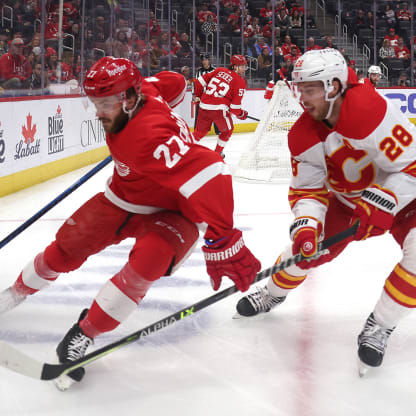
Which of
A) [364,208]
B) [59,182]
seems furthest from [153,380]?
[59,182]

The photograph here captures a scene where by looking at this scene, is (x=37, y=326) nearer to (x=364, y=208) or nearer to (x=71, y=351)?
(x=71, y=351)

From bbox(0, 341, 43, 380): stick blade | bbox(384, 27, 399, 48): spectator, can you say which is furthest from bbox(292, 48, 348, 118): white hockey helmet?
bbox(384, 27, 399, 48): spectator

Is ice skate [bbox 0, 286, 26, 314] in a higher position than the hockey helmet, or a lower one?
lower

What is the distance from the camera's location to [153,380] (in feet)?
6.17

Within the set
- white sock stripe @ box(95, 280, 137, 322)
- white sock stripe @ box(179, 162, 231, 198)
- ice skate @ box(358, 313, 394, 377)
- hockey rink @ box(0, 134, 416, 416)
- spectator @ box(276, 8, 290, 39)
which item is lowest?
hockey rink @ box(0, 134, 416, 416)

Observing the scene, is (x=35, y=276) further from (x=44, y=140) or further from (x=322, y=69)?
(x=44, y=140)

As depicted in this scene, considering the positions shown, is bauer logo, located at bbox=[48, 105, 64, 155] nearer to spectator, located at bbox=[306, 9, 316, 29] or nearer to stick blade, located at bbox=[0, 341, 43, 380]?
stick blade, located at bbox=[0, 341, 43, 380]

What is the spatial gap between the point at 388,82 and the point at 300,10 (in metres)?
2.71

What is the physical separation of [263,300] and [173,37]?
30.3ft

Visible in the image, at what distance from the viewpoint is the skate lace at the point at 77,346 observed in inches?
72.6

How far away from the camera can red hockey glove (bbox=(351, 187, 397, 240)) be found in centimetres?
181

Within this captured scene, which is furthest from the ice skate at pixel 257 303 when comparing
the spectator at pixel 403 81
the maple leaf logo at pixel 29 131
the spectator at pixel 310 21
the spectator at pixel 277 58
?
the spectator at pixel 310 21

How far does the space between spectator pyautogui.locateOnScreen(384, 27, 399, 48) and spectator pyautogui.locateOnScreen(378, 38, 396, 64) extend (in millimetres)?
60

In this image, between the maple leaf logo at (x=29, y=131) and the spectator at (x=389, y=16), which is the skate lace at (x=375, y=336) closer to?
the maple leaf logo at (x=29, y=131)
